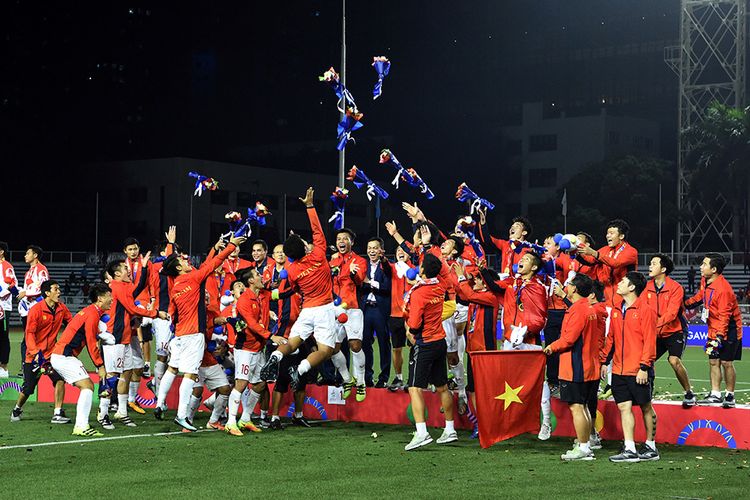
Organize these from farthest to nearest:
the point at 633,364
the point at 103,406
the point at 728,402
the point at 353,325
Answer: the point at 353,325 → the point at 103,406 → the point at 728,402 → the point at 633,364

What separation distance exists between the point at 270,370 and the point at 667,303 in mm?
5216

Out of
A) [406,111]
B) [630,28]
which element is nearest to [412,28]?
[406,111]

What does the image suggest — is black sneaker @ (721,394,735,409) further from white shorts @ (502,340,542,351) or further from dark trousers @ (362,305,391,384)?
dark trousers @ (362,305,391,384)

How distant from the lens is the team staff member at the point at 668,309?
47.0 feet

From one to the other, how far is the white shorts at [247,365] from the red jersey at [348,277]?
6.01ft

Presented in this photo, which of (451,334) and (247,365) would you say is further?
(451,334)

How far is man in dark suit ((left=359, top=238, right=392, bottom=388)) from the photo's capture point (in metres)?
16.0

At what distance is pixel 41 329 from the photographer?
15039 mm

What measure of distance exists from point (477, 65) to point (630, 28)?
13.0 metres

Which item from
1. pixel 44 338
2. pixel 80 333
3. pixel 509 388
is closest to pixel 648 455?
pixel 509 388

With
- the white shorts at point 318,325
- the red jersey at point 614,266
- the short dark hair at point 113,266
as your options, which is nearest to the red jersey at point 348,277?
the white shorts at point 318,325

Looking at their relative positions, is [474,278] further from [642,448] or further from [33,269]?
[33,269]

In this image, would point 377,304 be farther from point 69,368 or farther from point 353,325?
point 69,368

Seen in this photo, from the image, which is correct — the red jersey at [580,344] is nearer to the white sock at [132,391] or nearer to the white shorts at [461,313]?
the white shorts at [461,313]
